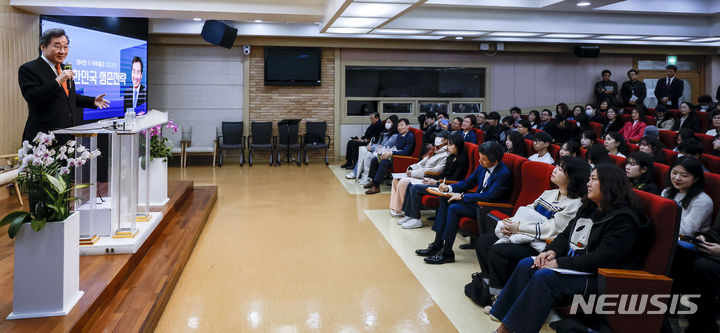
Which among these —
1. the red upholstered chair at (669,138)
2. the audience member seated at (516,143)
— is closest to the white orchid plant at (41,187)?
the audience member seated at (516,143)

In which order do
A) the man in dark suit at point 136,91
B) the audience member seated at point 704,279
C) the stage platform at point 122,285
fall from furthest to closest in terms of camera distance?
the man in dark suit at point 136,91 → the audience member seated at point 704,279 → the stage platform at point 122,285

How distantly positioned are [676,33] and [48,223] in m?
10.7

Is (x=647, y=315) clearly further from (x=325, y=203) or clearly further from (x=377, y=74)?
(x=377, y=74)

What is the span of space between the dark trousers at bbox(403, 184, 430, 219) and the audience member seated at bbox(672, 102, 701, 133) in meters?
4.99

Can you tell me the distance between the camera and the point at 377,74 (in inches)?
471

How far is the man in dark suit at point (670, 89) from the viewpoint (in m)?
10.6

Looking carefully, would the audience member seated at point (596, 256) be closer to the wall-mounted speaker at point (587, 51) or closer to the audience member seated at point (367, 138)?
the audience member seated at point (367, 138)

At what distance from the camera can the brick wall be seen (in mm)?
11344

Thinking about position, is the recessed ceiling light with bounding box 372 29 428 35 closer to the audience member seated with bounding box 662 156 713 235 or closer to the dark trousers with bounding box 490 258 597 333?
the audience member seated with bounding box 662 156 713 235

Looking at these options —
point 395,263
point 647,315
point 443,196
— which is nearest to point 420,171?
point 443,196

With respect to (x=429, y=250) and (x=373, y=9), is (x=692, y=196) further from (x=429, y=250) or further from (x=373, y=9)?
(x=373, y=9)

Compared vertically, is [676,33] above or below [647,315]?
above

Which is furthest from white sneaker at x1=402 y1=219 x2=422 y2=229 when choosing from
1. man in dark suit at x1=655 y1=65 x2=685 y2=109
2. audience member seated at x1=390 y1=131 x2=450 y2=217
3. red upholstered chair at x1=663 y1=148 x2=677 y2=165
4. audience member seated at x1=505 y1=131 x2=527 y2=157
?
man in dark suit at x1=655 y1=65 x2=685 y2=109

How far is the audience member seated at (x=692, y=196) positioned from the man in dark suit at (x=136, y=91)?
7.89 metres
